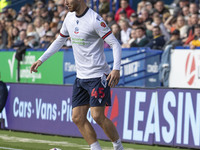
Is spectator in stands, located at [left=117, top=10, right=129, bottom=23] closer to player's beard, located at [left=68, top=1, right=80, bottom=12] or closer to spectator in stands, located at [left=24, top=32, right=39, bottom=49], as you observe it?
spectator in stands, located at [left=24, top=32, right=39, bottom=49]

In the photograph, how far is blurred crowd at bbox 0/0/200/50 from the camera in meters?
15.3

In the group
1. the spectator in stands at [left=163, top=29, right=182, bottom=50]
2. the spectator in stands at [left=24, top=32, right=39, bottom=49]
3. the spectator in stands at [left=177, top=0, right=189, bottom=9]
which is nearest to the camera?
the spectator in stands at [left=163, top=29, right=182, bottom=50]

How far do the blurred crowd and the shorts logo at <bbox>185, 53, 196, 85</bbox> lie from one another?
0.32 metres

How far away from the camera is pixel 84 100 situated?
7711mm

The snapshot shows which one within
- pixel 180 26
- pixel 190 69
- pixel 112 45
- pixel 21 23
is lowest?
pixel 190 69

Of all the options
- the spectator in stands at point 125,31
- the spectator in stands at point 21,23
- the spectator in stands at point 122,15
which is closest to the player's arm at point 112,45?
the spectator in stands at point 125,31

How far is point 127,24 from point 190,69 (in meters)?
3.39

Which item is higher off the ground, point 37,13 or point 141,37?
point 37,13

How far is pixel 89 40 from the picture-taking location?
7477 millimetres

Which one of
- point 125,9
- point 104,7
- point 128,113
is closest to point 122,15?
point 125,9

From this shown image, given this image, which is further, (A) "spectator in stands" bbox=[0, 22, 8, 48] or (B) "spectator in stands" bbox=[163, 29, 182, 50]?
(A) "spectator in stands" bbox=[0, 22, 8, 48]

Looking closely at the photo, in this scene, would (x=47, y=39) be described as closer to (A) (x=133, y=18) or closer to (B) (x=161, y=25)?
(A) (x=133, y=18)

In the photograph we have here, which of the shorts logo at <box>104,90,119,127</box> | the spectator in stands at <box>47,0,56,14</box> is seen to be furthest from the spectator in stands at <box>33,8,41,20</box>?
the shorts logo at <box>104,90,119,127</box>

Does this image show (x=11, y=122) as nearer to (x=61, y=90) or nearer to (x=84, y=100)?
(x=61, y=90)
